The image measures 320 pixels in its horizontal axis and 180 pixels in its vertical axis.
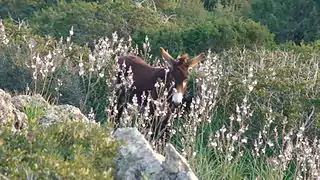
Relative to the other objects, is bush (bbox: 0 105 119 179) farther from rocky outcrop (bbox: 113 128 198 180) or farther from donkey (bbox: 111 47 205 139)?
donkey (bbox: 111 47 205 139)

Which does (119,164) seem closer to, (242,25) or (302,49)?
(302,49)

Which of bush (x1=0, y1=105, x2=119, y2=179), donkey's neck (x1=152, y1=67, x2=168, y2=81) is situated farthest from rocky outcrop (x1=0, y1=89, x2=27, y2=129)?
donkey's neck (x1=152, y1=67, x2=168, y2=81)

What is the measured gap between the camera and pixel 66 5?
19.7 m

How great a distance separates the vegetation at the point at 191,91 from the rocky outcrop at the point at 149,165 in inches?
5.5

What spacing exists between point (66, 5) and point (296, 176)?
42.7ft

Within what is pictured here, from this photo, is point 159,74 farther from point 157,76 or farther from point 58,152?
point 58,152

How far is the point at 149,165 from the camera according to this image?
5328 millimetres

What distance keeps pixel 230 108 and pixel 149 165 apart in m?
4.72

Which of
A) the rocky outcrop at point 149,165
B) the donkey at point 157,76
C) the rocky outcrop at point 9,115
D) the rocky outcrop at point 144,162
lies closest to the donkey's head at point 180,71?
the donkey at point 157,76

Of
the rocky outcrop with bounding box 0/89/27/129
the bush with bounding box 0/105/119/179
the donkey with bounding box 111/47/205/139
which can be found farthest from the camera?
the donkey with bounding box 111/47/205/139

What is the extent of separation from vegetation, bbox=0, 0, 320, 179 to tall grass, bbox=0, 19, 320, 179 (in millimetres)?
19

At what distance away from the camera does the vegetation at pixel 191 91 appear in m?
5.31

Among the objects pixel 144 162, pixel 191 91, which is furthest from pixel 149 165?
pixel 191 91

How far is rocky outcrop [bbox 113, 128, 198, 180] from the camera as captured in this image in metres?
5.29
